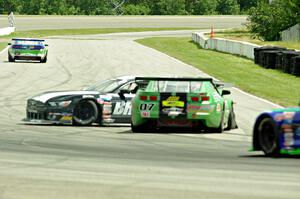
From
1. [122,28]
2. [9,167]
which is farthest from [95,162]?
[122,28]

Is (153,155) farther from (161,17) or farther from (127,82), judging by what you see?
(161,17)

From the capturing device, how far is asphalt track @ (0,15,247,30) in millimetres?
93688

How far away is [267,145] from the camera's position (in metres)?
13.9

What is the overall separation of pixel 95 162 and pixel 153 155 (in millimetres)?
1353

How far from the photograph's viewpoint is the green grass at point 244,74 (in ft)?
99.5

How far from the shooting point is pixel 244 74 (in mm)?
39250

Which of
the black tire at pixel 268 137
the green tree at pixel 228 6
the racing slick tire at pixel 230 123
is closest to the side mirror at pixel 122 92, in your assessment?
the racing slick tire at pixel 230 123

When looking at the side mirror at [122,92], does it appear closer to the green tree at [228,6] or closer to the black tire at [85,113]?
the black tire at [85,113]

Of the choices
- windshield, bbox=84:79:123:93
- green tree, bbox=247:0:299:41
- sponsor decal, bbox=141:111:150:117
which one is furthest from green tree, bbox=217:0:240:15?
sponsor decal, bbox=141:111:150:117

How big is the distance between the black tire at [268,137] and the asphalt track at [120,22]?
76432 millimetres

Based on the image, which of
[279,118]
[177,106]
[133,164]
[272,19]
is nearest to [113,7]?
[272,19]

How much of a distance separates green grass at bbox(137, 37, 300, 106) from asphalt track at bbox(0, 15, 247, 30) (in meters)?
33.2

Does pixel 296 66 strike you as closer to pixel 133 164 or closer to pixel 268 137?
pixel 268 137

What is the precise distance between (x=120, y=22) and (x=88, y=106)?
8002 centimetres
